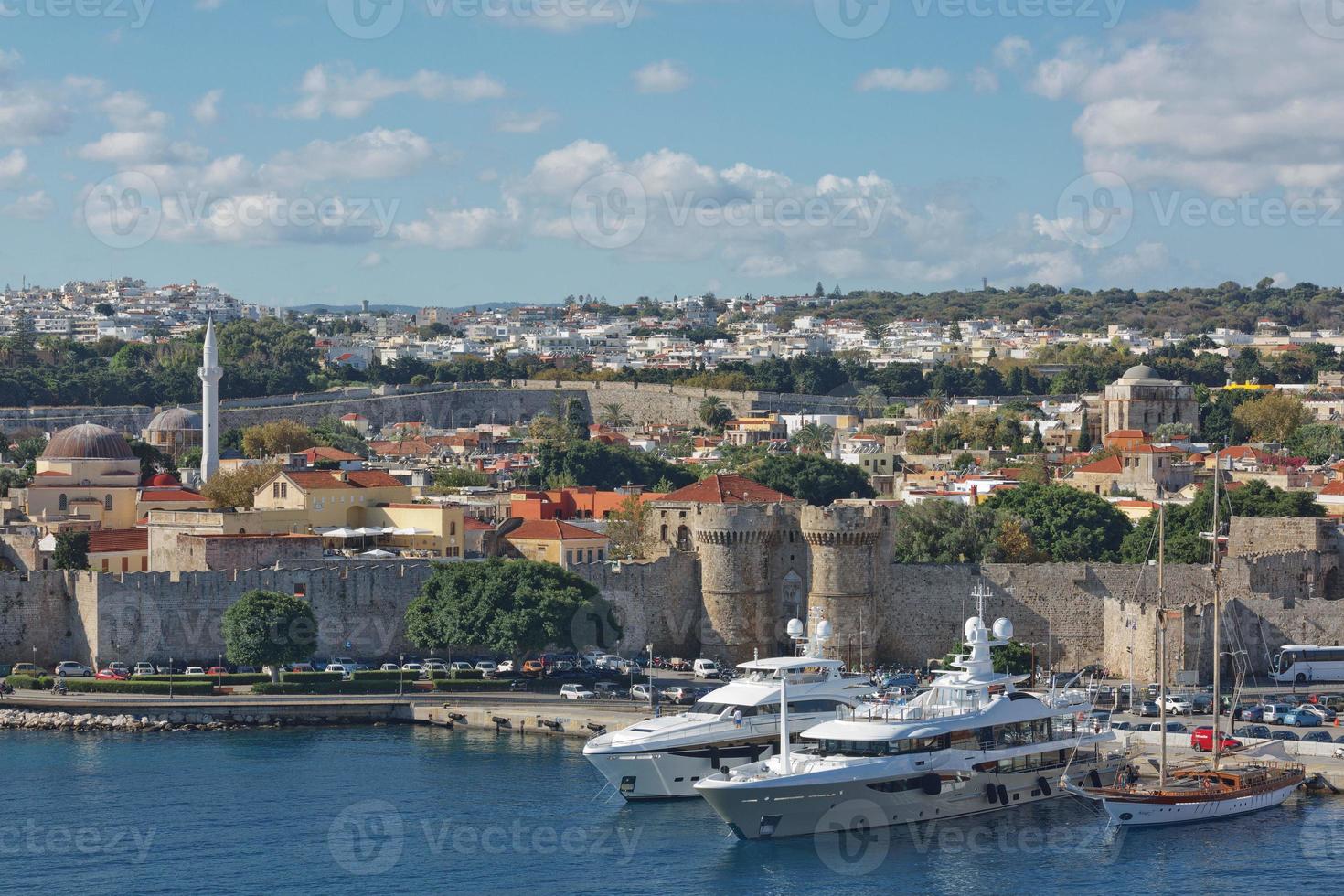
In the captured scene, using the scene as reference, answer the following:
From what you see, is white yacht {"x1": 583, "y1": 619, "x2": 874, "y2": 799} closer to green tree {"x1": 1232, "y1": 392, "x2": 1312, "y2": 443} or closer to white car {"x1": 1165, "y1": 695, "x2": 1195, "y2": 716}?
white car {"x1": 1165, "y1": 695, "x2": 1195, "y2": 716}

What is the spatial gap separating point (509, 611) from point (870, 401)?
8770 cm

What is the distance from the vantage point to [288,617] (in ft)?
155

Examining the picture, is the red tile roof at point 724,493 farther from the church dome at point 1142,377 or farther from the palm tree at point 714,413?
the palm tree at point 714,413

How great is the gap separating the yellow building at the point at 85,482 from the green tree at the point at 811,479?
1810 cm

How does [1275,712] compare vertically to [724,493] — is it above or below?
below

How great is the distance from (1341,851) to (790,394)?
105 m

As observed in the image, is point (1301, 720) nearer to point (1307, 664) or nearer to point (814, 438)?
point (1307, 664)

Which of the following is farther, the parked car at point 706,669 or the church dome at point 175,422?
the church dome at point 175,422

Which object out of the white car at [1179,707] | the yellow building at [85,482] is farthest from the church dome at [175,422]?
the white car at [1179,707]

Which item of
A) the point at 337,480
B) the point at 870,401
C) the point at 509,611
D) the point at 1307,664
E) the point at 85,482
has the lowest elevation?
the point at 1307,664

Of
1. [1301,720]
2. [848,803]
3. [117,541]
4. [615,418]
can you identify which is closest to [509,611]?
[117,541]

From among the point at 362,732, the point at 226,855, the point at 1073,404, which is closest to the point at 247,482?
the point at 362,732

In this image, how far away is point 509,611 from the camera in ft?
155

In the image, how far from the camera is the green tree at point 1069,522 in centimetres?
5891
